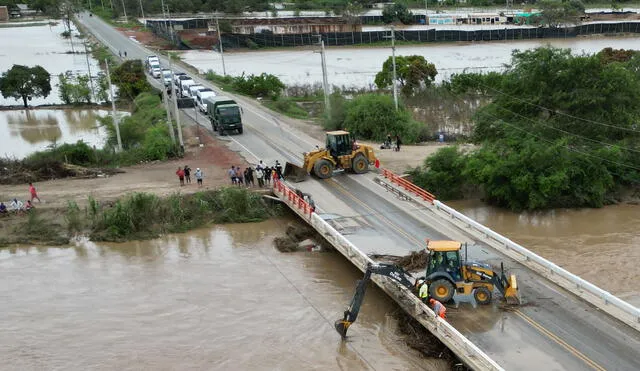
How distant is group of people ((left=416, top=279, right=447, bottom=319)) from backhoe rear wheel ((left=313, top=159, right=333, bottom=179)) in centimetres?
1271

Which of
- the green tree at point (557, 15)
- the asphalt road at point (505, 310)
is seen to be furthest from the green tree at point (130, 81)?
the green tree at point (557, 15)

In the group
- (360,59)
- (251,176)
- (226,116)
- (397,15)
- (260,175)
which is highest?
(397,15)

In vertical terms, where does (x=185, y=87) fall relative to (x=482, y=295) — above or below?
above

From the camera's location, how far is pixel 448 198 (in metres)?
30.7

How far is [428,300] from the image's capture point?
1747cm

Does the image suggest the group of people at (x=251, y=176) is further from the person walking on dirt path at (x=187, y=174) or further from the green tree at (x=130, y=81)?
the green tree at (x=130, y=81)

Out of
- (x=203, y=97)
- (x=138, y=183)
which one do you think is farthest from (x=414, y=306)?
(x=203, y=97)

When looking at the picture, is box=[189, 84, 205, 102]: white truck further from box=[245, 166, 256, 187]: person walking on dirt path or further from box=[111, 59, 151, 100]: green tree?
box=[245, 166, 256, 187]: person walking on dirt path

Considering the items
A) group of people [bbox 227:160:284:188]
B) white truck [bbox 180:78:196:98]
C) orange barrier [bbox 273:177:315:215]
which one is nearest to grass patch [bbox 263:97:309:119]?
white truck [bbox 180:78:196:98]

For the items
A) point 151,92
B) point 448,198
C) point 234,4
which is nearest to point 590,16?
point 234,4

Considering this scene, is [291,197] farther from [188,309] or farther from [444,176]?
[188,309]

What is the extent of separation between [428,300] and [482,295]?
1.54 meters

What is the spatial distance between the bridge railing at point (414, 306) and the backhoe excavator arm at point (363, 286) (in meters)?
0.38

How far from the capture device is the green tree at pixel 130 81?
61969 mm
